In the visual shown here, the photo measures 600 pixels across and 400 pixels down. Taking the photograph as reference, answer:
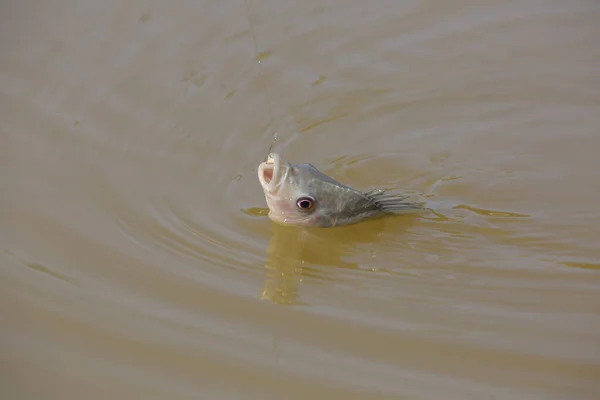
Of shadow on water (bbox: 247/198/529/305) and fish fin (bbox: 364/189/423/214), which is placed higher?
fish fin (bbox: 364/189/423/214)

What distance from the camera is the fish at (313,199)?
4621mm

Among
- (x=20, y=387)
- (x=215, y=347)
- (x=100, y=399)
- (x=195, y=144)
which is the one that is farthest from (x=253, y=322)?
(x=195, y=144)

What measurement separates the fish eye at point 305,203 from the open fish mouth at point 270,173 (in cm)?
19

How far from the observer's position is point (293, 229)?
16.1ft

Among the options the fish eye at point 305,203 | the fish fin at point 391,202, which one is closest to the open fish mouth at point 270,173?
the fish eye at point 305,203

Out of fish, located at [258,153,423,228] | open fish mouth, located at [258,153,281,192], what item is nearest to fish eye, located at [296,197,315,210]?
fish, located at [258,153,423,228]

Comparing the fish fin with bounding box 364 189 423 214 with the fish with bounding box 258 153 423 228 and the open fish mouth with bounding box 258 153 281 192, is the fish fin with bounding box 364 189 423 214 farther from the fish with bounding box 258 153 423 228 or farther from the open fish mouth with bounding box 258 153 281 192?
the open fish mouth with bounding box 258 153 281 192

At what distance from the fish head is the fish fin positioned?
0.05m

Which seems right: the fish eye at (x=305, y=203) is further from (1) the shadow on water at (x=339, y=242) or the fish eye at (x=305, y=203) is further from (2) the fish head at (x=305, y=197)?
(1) the shadow on water at (x=339, y=242)

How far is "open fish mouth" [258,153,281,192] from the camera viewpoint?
14.9ft

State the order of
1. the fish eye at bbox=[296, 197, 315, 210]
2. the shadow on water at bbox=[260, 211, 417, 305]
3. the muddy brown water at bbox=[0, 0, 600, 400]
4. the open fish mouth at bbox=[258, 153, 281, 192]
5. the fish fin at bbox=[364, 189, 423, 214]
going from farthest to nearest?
the fish fin at bbox=[364, 189, 423, 214], the fish eye at bbox=[296, 197, 315, 210], the open fish mouth at bbox=[258, 153, 281, 192], the shadow on water at bbox=[260, 211, 417, 305], the muddy brown water at bbox=[0, 0, 600, 400]

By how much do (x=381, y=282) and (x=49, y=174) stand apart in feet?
7.73

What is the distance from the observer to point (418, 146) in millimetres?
5672

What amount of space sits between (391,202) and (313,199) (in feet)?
2.04
